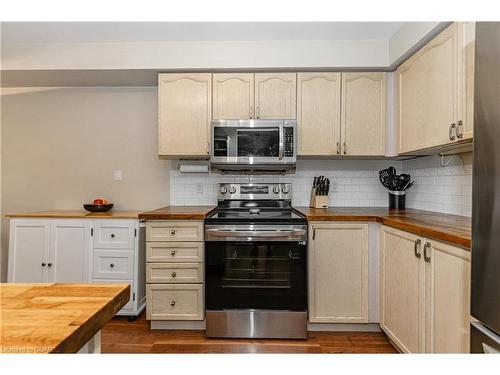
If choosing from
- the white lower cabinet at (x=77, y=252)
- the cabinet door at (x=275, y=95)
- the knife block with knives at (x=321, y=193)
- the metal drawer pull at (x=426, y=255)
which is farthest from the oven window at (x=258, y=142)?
the metal drawer pull at (x=426, y=255)

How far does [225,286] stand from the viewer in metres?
2.31

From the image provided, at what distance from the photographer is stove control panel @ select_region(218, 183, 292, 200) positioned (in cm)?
296

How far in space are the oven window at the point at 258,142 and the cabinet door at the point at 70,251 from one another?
4.68 feet

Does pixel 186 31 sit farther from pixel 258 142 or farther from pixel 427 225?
pixel 427 225

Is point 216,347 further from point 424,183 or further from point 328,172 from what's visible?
point 424,183

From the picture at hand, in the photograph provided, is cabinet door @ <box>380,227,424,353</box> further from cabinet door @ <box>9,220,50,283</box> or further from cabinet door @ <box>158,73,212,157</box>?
cabinet door @ <box>9,220,50,283</box>

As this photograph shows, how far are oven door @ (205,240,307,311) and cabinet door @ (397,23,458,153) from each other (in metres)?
1.15

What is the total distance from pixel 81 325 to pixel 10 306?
7.5 inches

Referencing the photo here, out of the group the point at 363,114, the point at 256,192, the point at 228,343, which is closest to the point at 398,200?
the point at 363,114

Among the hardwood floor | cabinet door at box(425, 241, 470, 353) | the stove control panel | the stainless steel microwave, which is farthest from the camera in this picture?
the stove control panel

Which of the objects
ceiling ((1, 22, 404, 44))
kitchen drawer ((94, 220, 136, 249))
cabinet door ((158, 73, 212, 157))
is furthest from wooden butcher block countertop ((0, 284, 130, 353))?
ceiling ((1, 22, 404, 44))

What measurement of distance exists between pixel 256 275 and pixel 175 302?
65 cm

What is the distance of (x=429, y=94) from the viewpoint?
209 centimetres

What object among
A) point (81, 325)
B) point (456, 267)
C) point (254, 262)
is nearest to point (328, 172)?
point (254, 262)
